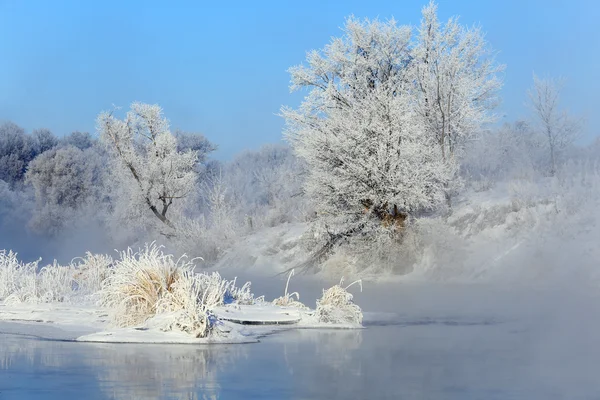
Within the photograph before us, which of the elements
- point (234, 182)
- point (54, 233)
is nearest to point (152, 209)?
point (54, 233)

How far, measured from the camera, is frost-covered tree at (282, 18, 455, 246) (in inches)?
1145

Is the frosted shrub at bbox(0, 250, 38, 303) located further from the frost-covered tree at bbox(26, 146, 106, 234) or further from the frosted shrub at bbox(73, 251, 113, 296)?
the frost-covered tree at bbox(26, 146, 106, 234)

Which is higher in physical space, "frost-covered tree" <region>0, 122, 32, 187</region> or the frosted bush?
"frost-covered tree" <region>0, 122, 32, 187</region>

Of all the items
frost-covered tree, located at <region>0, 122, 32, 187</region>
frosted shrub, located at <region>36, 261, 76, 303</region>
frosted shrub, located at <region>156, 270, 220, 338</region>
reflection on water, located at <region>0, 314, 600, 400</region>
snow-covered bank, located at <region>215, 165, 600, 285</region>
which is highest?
frost-covered tree, located at <region>0, 122, 32, 187</region>

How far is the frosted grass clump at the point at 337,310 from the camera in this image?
1554 cm

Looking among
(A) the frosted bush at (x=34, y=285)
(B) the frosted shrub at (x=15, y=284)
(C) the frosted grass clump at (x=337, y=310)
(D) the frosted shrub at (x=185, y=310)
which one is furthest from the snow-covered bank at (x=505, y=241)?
(D) the frosted shrub at (x=185, y=310)

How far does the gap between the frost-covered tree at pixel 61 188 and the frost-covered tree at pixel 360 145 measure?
32.0m

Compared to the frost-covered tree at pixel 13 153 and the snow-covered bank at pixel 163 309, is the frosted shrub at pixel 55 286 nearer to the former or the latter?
the snow-covered bank at pixel 163 309

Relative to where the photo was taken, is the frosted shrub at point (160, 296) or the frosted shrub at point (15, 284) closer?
the frosted shrub at point (160, 296)

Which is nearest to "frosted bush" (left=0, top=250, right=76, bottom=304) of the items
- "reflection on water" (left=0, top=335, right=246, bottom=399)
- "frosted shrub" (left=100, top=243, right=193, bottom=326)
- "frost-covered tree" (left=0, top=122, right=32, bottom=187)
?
"frosted shrub" (left=100, top=243, right=193, bottom=326)

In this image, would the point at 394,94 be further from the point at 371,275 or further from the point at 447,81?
the point at 371,275

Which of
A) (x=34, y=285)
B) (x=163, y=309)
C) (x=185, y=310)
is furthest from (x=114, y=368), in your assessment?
(x=34, y=285)

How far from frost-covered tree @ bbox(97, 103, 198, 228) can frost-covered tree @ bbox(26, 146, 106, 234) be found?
43.8 ft

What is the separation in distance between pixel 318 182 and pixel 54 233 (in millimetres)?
34374
